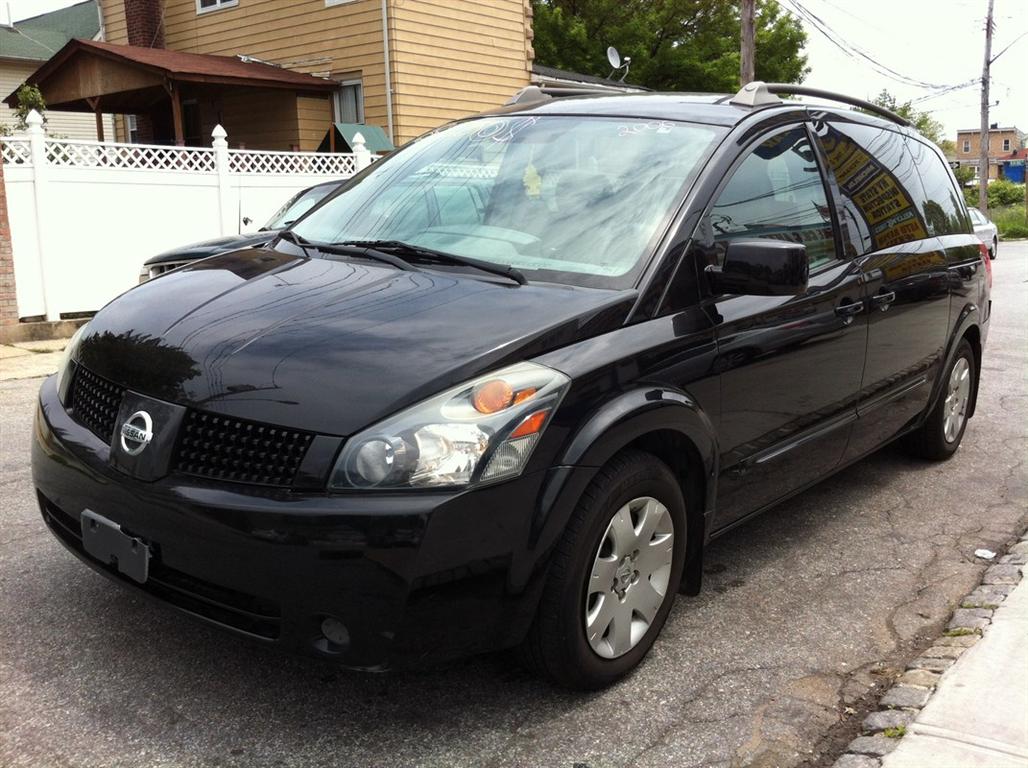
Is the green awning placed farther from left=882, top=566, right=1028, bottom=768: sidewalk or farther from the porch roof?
left=882, top=566, right=1028, bottom=768: sidewalk

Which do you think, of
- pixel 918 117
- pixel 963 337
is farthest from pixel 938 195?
pixel 918 117

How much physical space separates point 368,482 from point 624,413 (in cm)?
77

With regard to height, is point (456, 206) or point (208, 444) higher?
point (456, 206)

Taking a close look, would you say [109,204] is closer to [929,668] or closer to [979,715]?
[929,668]

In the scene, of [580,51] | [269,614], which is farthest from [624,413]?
[580,51]

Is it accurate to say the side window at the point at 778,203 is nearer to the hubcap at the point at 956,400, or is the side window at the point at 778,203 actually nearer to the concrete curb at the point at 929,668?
the concrete curb at the point at 929,668

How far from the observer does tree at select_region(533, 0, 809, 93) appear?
36281mm

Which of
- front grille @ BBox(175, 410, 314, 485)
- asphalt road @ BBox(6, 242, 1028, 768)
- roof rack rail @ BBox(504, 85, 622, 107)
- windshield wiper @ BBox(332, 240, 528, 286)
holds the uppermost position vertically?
roof rack rail @ BBox(504, 85, 622, 107)

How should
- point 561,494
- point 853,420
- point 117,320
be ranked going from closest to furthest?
point 561,494 → point 117,320 → point 853,420

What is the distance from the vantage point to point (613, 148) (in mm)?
3674

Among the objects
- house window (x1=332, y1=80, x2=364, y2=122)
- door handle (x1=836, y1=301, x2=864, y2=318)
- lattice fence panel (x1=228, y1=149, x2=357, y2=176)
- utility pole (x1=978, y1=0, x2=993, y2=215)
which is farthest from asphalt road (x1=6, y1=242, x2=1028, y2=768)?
utility pole (x1=978, y1=0, x2=993, y2=215)

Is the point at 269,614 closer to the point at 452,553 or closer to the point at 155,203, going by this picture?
the point at 452,553

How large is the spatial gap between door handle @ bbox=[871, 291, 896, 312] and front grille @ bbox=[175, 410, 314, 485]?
2.67 m

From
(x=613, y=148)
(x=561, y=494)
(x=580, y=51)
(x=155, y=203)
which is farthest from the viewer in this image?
(x=580, y=51)
